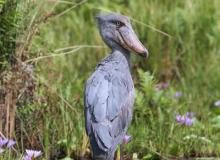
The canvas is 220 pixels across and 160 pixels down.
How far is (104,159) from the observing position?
454cm

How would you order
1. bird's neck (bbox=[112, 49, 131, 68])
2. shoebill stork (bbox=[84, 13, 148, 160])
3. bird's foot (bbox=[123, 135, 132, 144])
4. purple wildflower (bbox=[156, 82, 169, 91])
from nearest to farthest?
1. shoebill stork (bbox=[84, 13, 148, 160])
2. bird's neck (bbox=[112, 49, 131, 68])
3. bird's foot (bbox=[123, 135, 132, 144])
4. purple wildflower (bbox=[156, 82, 169, 91])

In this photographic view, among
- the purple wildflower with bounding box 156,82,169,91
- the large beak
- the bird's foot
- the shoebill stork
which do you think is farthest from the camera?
the purple wildflower with bounding box 156,82,169,91

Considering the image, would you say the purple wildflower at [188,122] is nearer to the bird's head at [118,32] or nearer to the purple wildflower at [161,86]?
the bird's head at [118,32]

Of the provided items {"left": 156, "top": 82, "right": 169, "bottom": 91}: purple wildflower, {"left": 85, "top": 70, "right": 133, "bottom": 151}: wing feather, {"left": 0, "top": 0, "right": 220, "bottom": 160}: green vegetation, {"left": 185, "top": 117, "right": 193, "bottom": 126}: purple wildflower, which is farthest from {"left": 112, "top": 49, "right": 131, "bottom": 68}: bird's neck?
{"left": 156, "top": 82, "right": 169, "bottom": 91}: purple wildflower

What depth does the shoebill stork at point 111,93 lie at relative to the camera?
15.0 feet

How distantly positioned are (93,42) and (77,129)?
2.22m

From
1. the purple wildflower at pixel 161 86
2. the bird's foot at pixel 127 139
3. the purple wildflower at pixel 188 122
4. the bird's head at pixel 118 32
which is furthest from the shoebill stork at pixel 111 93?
the purple wildflower at pixel 161 86

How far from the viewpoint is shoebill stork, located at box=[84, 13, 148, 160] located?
15.0 ft

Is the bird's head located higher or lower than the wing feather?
higher

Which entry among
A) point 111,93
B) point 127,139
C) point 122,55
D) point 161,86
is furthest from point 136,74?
point 111,93

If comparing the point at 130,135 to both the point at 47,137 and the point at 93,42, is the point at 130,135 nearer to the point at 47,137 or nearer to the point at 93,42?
the point at 47,137

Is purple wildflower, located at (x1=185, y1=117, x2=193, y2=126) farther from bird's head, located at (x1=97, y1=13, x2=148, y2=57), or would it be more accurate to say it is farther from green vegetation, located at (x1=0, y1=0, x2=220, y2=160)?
bird's head, located at (x1=97, y1=13, x2=148, y2=57)

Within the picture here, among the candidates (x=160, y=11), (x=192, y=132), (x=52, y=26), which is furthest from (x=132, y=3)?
(x=192, y=132)

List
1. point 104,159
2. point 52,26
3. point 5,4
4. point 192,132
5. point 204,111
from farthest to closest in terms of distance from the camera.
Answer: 1. point 52,26
2. point 204,111
3. point 192,132
4. point 5,4
5. point 104,159
